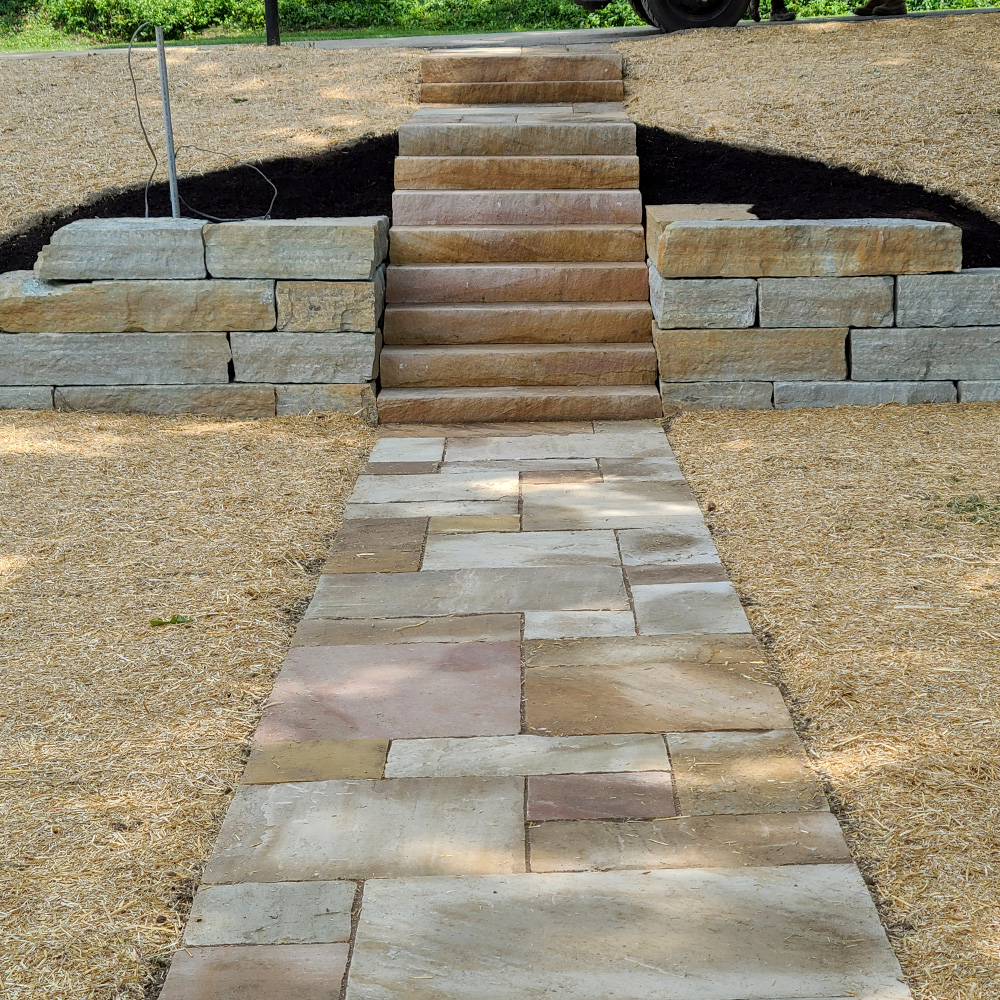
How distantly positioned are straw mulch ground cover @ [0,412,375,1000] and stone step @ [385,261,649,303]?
3.15 ft

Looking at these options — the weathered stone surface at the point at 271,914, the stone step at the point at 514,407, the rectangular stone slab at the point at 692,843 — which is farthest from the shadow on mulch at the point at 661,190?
the weathered stone surface at the point at 271,914

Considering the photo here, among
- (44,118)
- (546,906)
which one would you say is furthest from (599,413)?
(44,118)

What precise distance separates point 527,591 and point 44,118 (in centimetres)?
621

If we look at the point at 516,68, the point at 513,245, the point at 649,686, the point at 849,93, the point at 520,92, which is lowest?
the point at 649,686

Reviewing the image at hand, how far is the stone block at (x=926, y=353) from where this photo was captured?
17.3 feet

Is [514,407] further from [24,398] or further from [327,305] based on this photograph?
[24,398]

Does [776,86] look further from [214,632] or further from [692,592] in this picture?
[214,632]

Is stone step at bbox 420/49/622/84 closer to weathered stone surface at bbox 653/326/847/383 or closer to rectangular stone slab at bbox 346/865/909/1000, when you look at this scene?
weathered stone surface at bbox 653/326/847/383

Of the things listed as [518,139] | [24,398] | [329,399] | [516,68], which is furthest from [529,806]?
A: [516,68]

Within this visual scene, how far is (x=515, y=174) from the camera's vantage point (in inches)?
253

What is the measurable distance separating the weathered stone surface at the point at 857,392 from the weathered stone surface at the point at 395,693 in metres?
2.79

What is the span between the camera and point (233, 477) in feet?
14.9

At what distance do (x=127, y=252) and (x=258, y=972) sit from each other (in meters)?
4.11

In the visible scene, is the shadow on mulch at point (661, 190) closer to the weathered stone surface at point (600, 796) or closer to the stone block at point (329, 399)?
the stone block at point (329, 399)
